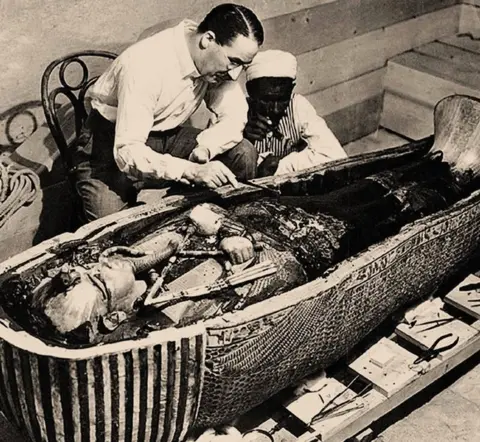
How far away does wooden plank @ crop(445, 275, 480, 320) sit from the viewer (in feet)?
11.9

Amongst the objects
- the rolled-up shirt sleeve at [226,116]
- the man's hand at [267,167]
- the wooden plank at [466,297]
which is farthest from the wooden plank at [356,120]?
the wooden plank at [466,297]

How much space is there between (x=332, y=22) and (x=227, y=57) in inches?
72.8

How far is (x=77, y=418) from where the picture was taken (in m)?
2.61

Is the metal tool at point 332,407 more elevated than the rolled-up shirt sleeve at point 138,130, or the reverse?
the rolled-up shirt sleeve at point 138,130

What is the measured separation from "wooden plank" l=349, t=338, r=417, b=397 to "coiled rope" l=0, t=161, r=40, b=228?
1431 mm

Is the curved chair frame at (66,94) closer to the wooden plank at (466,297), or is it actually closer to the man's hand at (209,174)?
the man's hand at (209,174)

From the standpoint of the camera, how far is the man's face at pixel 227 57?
11.1ft

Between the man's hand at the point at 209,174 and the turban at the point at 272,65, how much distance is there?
0.80 m

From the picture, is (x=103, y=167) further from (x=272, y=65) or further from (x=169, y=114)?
(x=272, y=65)

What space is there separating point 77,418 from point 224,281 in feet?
2.09

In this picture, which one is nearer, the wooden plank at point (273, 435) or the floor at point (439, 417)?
the wooden plank at point (273, 435)

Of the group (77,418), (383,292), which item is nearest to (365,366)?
(383,292)

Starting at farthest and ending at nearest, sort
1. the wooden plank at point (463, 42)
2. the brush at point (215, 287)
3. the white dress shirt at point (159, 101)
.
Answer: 1. the wooden plank at point (463, 42)
2. the white dress shirt at point (159, 101)
3. the brush at point (215, 287)

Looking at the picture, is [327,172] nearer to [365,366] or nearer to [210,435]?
[365,366]
